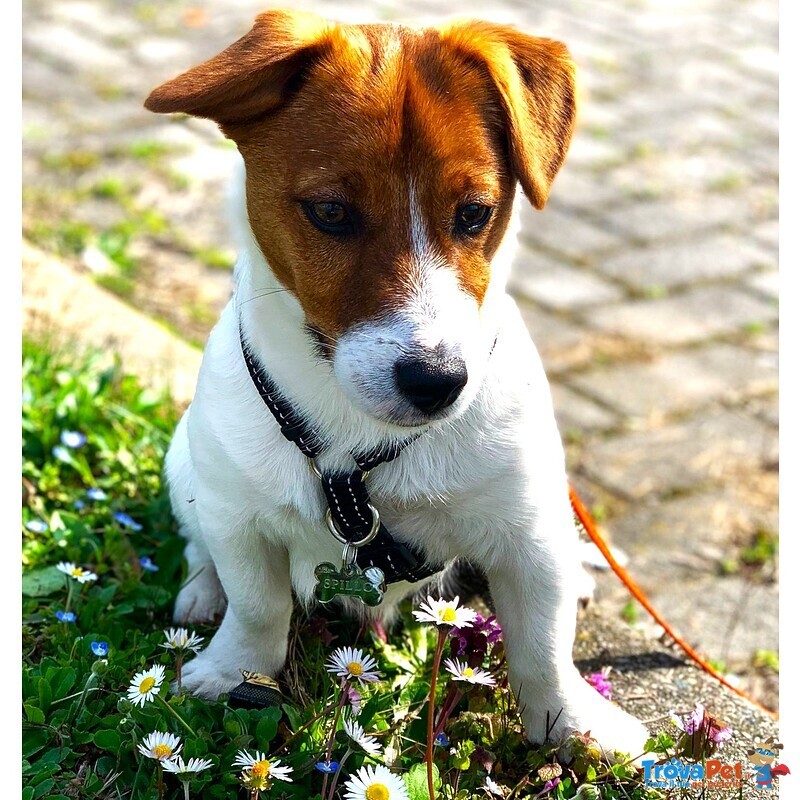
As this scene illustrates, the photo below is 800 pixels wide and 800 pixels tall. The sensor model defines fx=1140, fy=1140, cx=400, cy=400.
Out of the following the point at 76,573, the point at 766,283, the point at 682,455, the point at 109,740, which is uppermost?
the point at 109,740

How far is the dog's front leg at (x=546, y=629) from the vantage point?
268cm

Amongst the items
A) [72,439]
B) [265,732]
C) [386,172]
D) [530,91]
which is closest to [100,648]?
[265,732]

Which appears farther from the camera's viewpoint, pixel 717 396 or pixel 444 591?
pixel 717 396

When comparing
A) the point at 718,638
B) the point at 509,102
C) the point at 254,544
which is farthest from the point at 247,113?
the point at 718,638

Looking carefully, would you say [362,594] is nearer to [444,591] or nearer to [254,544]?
[254,544]

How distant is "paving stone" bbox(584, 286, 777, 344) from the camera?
569 cm

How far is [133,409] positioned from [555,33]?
17.9 ft

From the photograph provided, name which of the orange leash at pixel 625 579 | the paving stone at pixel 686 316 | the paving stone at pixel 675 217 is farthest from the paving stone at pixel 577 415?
the orange leash at pixel 625 579

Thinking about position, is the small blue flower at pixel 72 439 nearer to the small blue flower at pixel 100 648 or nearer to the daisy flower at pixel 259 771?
the small blue flower at pixel 100 648

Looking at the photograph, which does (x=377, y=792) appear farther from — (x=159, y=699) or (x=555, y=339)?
(x=555, y=339)

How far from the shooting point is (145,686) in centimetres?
258

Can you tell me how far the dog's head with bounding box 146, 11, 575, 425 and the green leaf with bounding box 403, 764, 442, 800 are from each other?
2.55ft

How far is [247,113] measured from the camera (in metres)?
2.51

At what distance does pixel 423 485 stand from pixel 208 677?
810mm
